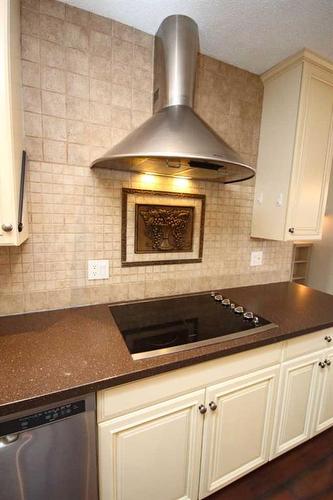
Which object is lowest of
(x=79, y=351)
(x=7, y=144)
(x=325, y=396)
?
(x=325, y=396)

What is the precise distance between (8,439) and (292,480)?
57.4 inches

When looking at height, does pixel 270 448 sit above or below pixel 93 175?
below

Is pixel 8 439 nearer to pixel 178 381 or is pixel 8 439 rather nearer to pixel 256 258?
pixel 178 381

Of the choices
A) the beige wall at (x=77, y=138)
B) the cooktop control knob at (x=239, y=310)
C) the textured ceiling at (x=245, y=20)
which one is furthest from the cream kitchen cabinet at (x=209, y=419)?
the textured ceiling at (x=245, y=20)

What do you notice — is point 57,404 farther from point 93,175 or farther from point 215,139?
point 215,139

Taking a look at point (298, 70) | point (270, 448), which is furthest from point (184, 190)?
point (270, 448)

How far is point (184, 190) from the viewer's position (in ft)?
5.01

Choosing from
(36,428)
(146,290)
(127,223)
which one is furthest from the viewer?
(146,290)

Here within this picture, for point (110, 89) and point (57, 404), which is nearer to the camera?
point (57, 404)

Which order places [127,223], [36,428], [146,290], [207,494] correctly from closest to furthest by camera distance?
[36,428] → [207,494] → [127,223] → [146,290]

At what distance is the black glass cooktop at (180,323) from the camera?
1.03m

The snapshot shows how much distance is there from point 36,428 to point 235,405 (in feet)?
2.71

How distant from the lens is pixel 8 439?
701 millimetres

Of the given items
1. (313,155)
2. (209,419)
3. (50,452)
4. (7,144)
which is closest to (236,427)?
(209,419)
